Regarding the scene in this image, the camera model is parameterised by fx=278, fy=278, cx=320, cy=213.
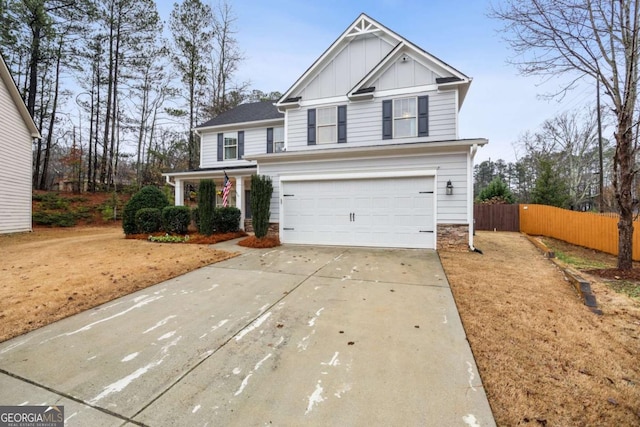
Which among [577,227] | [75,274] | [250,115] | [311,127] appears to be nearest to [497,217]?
[577,227]

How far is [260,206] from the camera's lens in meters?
9.00

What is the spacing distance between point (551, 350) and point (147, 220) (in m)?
11.9

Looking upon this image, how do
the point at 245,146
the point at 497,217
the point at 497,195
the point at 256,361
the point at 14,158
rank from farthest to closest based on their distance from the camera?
1. the point at 497,195
2. the point at 497,217
3. the point at 245,146
4. the point at 14,158
5. the point at 256,361

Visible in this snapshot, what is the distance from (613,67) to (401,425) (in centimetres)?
914

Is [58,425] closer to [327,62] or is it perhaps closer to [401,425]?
[401,425]

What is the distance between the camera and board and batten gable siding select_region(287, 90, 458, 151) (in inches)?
361

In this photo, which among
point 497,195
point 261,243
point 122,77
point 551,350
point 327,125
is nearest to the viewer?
point 551,350

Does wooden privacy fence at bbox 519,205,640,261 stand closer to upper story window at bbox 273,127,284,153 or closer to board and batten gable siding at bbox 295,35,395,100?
board and batten gable siding at bbox 295,35,395,100

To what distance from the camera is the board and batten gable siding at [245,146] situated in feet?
43.7

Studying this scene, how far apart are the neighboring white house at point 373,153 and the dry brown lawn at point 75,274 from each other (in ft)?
11.5

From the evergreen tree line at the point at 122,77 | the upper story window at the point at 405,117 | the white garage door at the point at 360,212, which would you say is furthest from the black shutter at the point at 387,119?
the evergreen tree line at the point at 122,77

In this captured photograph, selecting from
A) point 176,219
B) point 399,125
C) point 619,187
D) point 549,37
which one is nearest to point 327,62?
point 399,125

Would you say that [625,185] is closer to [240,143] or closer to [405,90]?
[405,90]

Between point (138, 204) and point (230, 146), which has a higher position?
point (230, 146)
